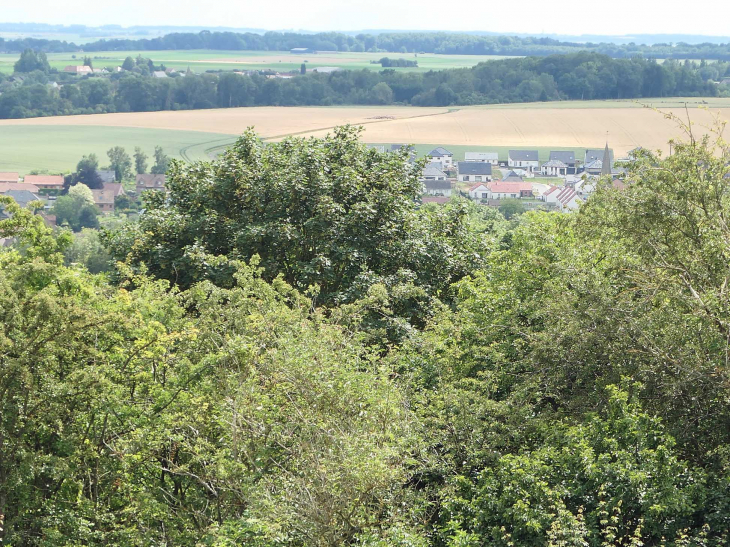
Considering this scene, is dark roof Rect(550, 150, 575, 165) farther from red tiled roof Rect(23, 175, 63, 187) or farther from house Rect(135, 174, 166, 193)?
red tiled roof Rect(23, 175, 63, 187)

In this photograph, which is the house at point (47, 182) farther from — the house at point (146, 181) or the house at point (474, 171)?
the house at point (474, 171)

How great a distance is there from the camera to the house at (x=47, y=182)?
126381 mm

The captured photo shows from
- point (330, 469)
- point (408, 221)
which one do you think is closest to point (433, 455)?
point (330, 469)

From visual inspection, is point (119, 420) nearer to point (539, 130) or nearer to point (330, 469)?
point (330, 469)

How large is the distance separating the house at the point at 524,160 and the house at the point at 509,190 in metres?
7.51

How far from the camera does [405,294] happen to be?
23.0 meters

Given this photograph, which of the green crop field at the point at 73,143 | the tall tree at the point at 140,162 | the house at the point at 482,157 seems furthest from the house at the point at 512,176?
the tall tree at the point at 140,162

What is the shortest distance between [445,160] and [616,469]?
129 m

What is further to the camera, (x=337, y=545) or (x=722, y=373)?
(x=722, y=373)

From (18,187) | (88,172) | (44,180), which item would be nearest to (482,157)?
(88,172)

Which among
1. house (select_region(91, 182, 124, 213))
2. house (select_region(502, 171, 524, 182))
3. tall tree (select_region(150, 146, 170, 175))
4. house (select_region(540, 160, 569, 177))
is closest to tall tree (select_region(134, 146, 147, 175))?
tall tree (select_region(150, 146, 170, 175))

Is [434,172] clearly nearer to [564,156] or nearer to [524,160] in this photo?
[524,160]

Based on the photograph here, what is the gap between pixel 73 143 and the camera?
479 ft

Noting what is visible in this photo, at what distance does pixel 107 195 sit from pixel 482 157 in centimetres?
5891
